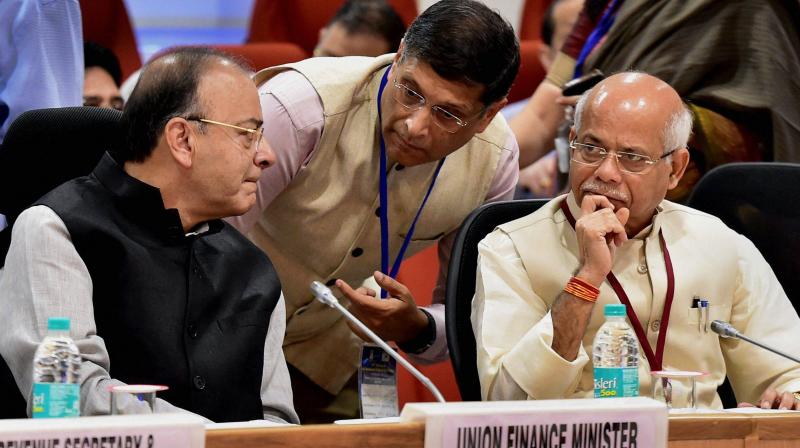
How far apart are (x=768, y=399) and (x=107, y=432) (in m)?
1.35

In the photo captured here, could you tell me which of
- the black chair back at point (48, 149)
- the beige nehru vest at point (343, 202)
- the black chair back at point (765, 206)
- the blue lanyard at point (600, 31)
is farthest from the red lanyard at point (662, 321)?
the blue lanyard at point (600, 31)

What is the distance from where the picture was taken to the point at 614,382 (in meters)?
2.17

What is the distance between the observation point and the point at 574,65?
390 centimetres

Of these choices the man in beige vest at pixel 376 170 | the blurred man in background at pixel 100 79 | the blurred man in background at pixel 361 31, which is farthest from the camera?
the blurred man in background at pixel 361 31

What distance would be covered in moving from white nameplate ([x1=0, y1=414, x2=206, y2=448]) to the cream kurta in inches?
35.2

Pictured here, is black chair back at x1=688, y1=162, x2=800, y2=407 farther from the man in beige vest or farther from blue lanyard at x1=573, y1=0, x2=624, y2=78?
blue lanyard at x1=573, y1=0, x2=624, y2=78

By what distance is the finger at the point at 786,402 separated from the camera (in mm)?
2373

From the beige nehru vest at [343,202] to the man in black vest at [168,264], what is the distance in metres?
0.39

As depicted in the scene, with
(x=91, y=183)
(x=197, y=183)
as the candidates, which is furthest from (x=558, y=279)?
(x=91, y=183)

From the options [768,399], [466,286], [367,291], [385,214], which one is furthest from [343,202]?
[768,399]

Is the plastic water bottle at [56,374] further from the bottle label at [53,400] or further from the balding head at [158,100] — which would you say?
the balding head at [158,100]

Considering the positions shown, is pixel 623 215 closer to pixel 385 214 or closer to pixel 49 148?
pixel 385 214

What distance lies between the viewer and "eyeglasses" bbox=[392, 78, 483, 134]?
2639 mm

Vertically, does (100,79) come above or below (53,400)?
below
